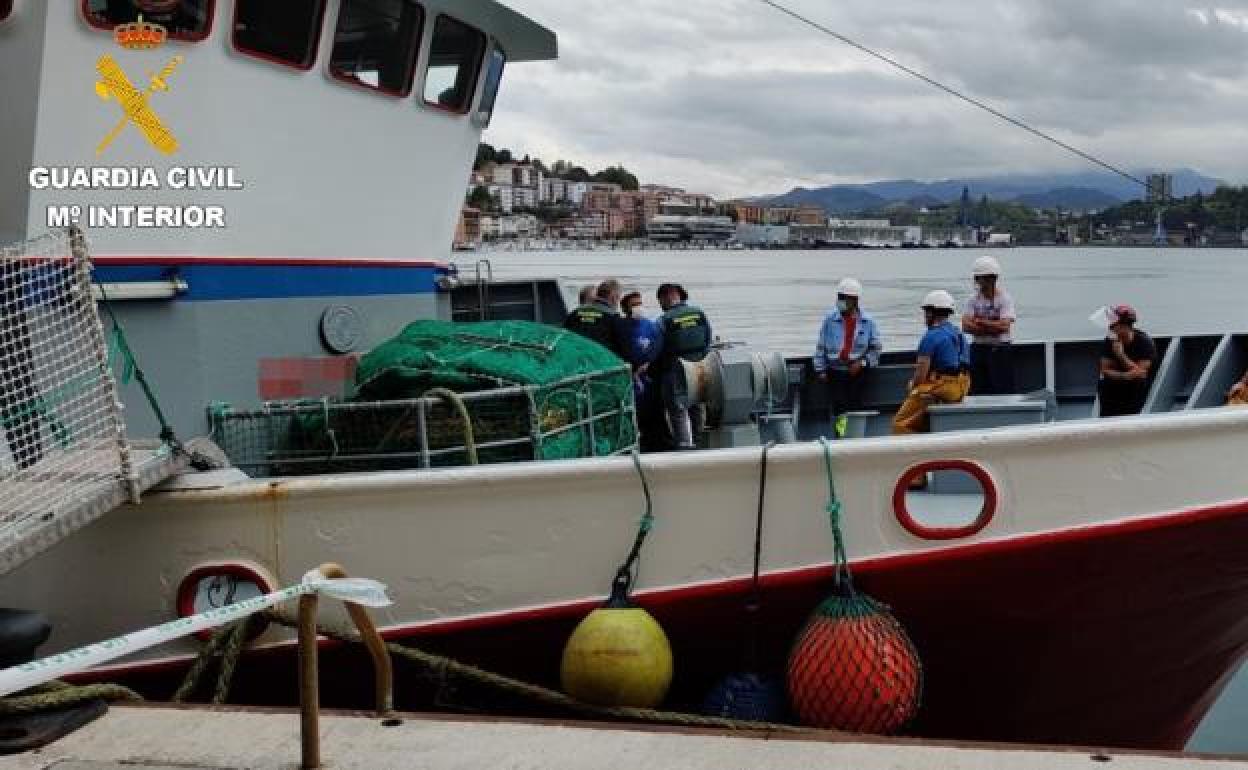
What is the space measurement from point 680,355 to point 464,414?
2.68m

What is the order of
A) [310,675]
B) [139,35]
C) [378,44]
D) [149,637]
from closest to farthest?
[149,637] < [310,675] < [139,35] < [378,44]

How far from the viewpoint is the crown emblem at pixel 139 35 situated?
17.7ft

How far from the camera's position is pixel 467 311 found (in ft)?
35.2

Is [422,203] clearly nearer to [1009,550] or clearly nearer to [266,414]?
[266,414]

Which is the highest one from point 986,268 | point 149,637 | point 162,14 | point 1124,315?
point 162,14

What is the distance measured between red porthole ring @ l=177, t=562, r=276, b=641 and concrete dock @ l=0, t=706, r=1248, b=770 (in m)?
0.87

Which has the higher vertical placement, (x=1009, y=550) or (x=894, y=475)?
(x=894, y=475)

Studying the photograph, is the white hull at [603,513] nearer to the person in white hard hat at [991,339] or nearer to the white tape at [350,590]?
the white tape at [350,590]

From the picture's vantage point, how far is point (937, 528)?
4.62m

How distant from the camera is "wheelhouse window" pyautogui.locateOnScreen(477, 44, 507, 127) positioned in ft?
24.9

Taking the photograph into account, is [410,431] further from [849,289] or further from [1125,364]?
[1125,364]

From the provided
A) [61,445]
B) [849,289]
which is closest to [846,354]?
[849,289]

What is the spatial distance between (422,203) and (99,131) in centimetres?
196

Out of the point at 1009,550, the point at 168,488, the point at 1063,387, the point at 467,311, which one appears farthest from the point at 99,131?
the point at 1063,387
